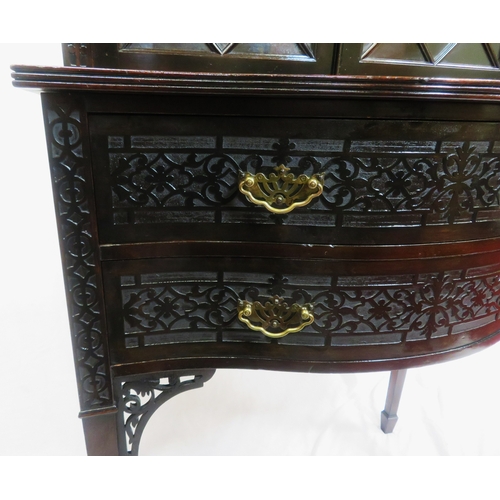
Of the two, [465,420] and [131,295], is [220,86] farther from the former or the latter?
[465,420]

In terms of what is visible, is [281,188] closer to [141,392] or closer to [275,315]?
[275,315]

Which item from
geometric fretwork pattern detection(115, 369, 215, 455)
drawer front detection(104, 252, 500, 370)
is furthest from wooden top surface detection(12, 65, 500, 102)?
geometric fretwork pattern detection(115, 369, 215, 455)

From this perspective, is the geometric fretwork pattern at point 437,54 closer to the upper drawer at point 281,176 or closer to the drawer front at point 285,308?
the upper drawer at point 281,176

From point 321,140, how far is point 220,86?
0.13 metres

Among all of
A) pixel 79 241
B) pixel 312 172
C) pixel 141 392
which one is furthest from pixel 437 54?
pixel 141 392

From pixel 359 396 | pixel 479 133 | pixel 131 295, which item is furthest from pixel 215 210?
pixel 359 396

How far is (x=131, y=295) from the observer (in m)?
0.54

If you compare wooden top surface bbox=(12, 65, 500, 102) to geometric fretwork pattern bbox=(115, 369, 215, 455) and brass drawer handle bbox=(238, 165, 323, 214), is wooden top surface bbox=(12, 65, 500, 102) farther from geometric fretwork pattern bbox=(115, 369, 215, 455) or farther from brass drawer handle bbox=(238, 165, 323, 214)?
geometric fretwork pattern bbox=(115, 369, 215, 455)

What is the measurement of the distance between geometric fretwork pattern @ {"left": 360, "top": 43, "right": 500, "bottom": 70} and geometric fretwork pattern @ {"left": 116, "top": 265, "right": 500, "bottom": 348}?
291 mm

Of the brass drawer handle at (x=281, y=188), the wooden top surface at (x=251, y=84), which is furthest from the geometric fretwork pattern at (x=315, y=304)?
the wooden top surface at (x=251, y=84)

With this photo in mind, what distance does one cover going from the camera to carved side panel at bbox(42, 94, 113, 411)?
455 millimetres

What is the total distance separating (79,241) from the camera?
0.50m

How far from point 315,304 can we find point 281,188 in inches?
6.7

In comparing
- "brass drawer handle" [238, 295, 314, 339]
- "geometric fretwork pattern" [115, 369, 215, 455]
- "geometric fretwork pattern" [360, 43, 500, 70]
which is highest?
"geometric fretwork pattern" [360, 43, 500, 70]
